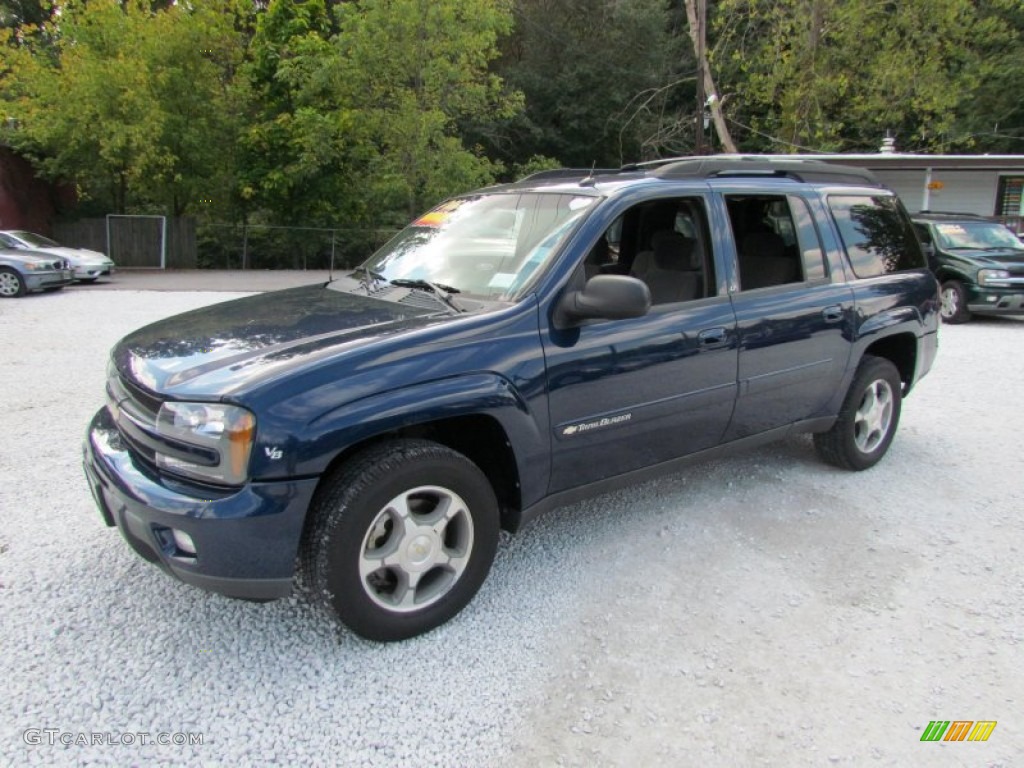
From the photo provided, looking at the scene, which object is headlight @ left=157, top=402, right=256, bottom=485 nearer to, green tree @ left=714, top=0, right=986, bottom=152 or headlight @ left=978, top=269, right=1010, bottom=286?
headlight @ left=978, top=269, right=1010, bottom=286

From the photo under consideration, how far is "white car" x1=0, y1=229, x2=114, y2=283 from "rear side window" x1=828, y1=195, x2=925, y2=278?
1692cm

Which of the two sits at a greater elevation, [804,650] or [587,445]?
[587,445]

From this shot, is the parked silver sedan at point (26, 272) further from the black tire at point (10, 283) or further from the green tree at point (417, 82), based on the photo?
the green tree at point (417, 82)

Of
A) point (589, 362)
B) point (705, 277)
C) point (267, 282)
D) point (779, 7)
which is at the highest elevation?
point (779, 7)

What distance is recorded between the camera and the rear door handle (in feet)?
11.5

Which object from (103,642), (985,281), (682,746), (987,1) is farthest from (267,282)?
(987,1)

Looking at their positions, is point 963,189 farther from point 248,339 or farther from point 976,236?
point 248,339

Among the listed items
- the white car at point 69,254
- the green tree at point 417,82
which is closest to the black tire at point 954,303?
the green tree at point 417,82

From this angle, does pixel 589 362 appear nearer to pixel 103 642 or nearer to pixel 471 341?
pixel 471 341

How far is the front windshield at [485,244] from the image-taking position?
3236 millimetres

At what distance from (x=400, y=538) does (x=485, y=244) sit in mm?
1574

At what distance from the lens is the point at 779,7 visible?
2362 centimetres

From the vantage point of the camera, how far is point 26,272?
1454 cm

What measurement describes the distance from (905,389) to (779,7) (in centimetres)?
2340
